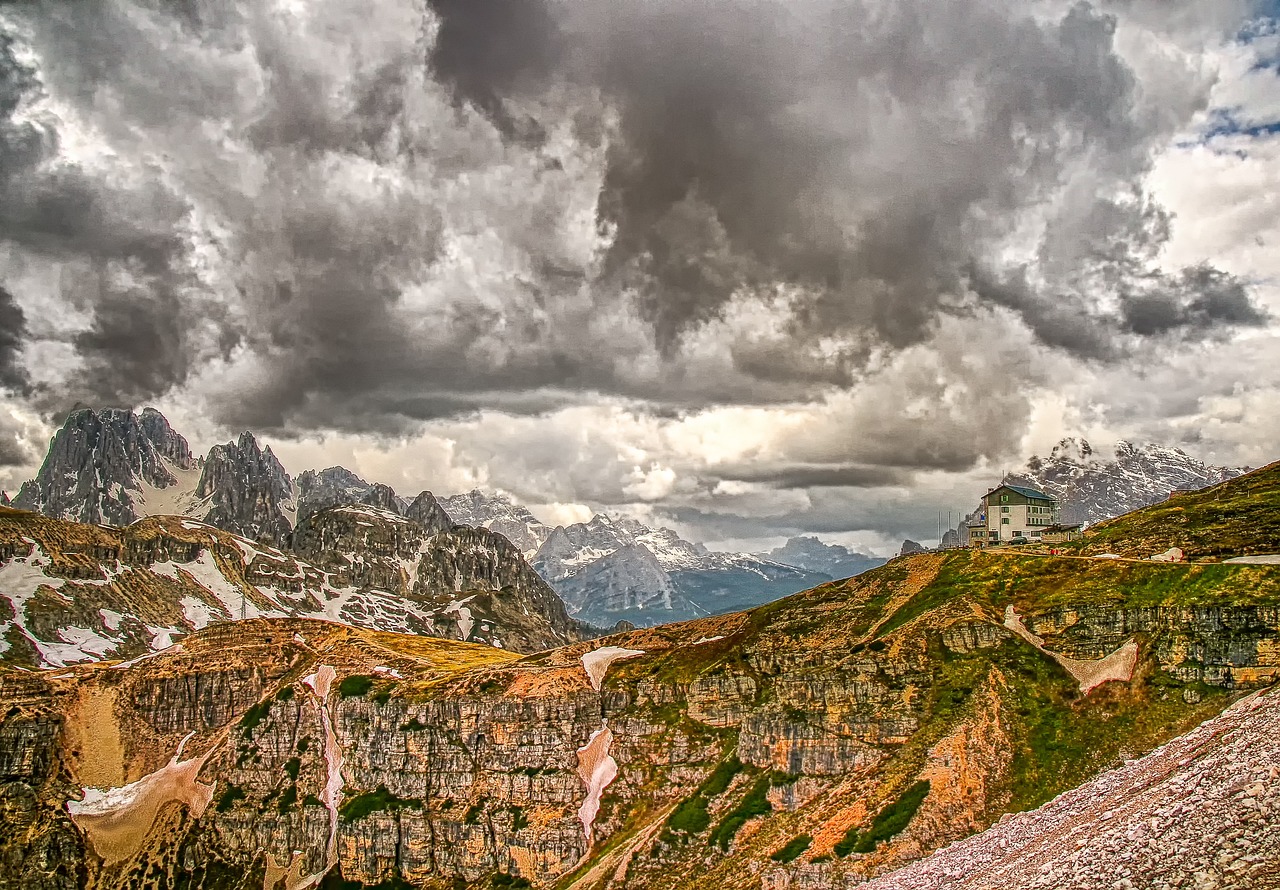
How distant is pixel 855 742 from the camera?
134750 mm

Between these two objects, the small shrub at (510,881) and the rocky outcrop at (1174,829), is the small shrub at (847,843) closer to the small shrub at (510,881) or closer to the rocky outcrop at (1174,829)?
the rocky outcrop at (1174,829)

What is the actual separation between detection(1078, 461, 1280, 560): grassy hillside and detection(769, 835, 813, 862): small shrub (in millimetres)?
83706

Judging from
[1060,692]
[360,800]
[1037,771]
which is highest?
[1060,692]

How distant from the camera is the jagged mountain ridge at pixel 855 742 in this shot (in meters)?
Answer: 105

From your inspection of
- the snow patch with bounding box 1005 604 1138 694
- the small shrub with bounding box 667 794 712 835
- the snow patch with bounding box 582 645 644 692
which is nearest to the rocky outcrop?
the snow patch with bounding box 1005 604 1138 694

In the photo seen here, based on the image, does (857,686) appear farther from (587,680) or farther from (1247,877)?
(1247,877)

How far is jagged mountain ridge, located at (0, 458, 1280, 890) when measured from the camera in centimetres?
10475

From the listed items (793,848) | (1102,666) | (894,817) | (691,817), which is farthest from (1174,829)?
(691,817)

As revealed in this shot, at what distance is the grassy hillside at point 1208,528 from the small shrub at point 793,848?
83706 mm

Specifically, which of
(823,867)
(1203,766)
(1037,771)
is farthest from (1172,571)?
(1203,766)

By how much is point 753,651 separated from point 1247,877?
128965 millimetres

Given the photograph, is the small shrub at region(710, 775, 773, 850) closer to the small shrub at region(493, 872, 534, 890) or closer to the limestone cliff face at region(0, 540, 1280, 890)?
the limestone cliff face at region(0, 540, 1280, 890)

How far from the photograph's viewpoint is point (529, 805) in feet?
571

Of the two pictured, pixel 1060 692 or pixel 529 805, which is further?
pixel 529 805
